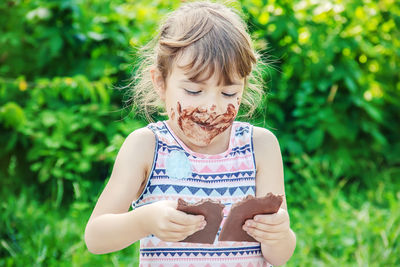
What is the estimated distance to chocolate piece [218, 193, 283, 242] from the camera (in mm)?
1505

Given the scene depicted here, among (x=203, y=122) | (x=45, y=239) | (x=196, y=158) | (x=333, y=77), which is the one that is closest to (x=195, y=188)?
(x=196, y=158)

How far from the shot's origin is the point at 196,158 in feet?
5.73

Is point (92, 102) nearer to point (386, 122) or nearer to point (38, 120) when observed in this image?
point (38, 120)

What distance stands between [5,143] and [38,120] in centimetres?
32

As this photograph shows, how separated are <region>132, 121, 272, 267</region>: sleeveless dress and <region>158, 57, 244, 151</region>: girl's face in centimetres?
6

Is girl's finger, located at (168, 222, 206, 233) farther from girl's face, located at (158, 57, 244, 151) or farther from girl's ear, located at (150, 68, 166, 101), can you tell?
girl's ear, located at (150, 68, 166, 101)

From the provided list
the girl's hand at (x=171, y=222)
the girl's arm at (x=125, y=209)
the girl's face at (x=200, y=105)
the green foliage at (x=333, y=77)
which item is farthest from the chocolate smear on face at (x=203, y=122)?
the green foliage at (x=333, y=77)

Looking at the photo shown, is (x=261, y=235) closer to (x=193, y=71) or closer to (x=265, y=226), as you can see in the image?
(x=265, y=226)

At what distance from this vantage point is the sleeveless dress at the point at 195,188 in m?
1.70

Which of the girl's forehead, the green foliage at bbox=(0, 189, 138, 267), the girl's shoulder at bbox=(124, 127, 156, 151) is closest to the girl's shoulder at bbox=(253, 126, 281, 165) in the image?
the girl's forehead

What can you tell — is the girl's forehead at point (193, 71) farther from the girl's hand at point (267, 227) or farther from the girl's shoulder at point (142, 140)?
the girl's hand at point (267, 227)

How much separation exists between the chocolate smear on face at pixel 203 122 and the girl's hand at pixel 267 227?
31 cm

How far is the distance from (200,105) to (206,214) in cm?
34

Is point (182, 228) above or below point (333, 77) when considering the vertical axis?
above
